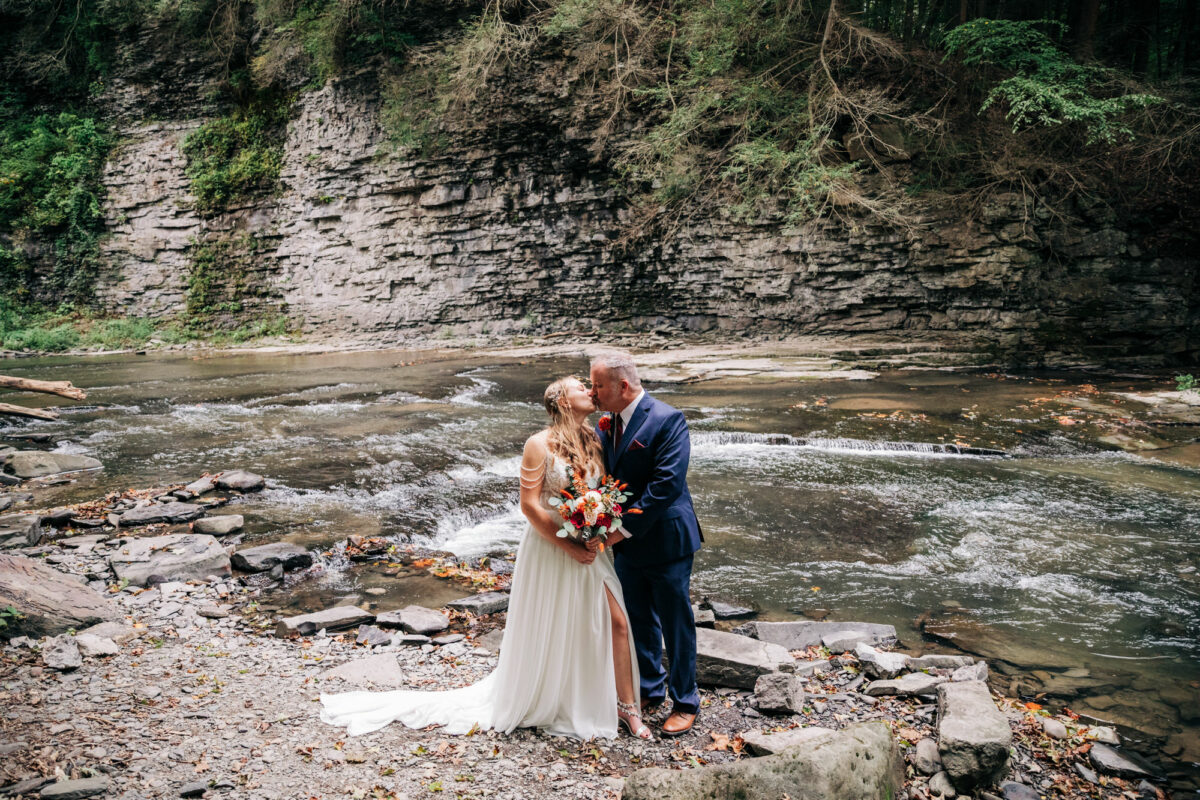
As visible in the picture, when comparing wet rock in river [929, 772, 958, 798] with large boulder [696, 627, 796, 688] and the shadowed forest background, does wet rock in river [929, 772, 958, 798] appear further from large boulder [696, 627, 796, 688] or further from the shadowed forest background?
the shadowed forest background

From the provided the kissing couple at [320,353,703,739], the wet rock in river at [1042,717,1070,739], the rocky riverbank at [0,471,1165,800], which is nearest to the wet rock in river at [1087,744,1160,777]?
the rocky riverbank at [0,471,1165,800]

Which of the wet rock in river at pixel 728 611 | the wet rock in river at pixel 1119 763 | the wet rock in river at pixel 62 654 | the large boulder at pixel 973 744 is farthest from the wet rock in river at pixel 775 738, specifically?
the wet rock in river at pixel 62 654

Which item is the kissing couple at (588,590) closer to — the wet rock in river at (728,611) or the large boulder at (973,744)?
the large boulder at (973,744)

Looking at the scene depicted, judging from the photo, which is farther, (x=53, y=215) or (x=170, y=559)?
(x=53, y=215)

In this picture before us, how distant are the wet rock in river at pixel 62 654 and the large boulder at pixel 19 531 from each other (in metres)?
2.35

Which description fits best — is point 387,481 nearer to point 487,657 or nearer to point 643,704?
point 487,657

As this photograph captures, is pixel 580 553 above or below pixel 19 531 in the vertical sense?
above

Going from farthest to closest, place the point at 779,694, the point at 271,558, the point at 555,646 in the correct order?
the point at 271,558, the point at 779,694, the point at 555,646

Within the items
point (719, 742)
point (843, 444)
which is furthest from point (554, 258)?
point (719, 742)

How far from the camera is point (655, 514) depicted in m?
3.51

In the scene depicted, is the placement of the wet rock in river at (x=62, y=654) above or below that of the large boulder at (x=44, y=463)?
below

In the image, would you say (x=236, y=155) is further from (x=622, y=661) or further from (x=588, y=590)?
(x=622, y=661)

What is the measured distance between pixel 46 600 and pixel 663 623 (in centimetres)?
403

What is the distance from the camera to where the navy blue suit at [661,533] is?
138 inches
